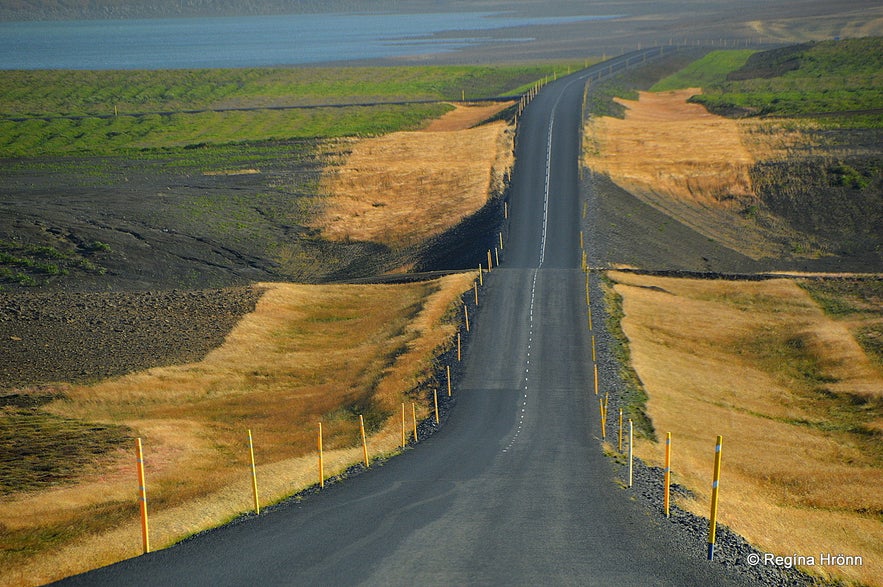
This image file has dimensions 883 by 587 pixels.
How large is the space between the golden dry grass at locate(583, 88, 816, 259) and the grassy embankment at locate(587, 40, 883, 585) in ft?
0.63

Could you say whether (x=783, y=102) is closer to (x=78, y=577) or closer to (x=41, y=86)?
(x=78, y=577)

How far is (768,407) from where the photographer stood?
115ft

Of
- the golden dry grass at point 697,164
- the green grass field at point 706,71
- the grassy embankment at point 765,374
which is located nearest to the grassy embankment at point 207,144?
the green grass field at point 706,71

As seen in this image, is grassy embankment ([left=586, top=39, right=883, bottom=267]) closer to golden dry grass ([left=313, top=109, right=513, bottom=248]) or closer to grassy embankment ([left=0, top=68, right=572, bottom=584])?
golden dry grass ([left=313, top=109, right=513, bottom=248])

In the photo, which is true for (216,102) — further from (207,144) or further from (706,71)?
(706,71)

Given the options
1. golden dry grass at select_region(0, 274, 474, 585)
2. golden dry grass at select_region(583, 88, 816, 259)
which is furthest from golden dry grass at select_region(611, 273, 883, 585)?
golden dry grass at select_region(583, 88, 816, 259)

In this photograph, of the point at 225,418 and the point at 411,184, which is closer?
the point at 225,418

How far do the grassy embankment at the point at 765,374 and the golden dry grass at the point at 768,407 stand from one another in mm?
69

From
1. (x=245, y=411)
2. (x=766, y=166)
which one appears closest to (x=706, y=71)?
(x=766, y=166)

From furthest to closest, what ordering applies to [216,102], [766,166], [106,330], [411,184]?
[216,102]
[411,184]
[766,166]
[106,330]

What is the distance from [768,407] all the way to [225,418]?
2046 cm

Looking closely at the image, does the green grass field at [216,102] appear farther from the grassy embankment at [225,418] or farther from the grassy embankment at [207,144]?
the grassy embankment at [225,418]

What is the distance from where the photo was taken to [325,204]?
7206 centimetres

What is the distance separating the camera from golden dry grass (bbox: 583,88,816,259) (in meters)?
65.1
